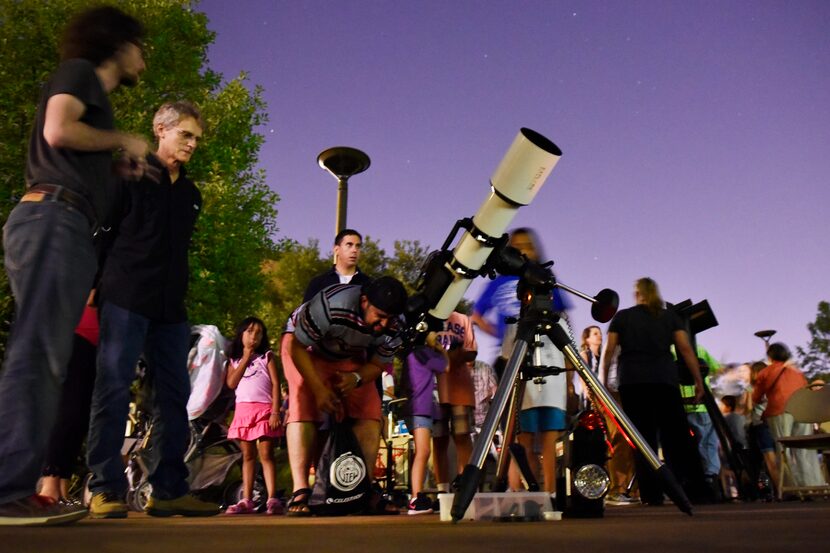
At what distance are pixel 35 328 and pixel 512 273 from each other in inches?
73.4

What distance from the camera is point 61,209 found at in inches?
102

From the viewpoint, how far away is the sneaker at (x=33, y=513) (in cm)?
243

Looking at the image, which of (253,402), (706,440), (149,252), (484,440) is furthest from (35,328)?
(706,440)

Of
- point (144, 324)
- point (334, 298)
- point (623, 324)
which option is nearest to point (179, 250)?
point (144, 324)

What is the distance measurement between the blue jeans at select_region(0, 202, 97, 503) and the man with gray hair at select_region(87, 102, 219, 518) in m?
0.95

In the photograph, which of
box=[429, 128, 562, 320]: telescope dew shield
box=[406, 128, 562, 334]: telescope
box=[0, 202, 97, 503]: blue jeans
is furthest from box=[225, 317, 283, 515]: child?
box=[0, 202, 97, 503]: blue jeans

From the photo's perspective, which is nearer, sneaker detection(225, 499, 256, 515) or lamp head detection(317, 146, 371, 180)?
sneaker detection(225, 499, 256, 515)

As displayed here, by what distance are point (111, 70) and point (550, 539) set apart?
233 centimetres

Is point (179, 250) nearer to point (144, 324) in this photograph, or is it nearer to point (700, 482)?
point (144, 324)

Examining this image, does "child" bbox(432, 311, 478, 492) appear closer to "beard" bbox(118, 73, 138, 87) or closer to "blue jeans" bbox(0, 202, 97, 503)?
"beard" bbox(118, 73, 138, 87)

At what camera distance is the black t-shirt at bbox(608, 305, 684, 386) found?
6086 millimetres

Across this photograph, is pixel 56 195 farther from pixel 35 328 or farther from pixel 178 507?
pixel 178 507

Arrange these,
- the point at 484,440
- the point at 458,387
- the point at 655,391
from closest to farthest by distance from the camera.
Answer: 1. the point at 484,440
2. the point at 458,387
3. the point at 655,391

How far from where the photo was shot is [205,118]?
13.8 m
